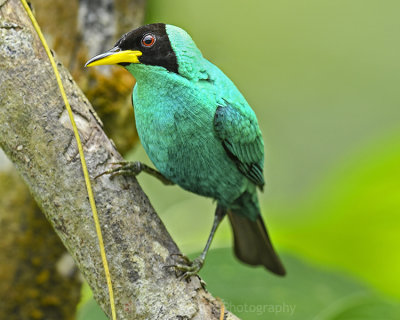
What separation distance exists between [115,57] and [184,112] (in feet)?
1.31

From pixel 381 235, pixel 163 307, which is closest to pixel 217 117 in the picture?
pixel 163 307

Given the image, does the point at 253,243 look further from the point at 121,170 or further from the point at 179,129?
the point at 121,170

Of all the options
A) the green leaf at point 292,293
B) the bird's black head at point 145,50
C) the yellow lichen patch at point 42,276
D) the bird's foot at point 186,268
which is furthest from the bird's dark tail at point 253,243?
the yellow lichen patch at point 42,276

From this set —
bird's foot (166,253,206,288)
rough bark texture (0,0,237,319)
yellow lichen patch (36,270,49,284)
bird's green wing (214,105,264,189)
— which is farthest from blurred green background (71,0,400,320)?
yellow lichen patch (36,270,49,284)

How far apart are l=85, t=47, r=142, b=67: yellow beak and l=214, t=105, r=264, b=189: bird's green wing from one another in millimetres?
459

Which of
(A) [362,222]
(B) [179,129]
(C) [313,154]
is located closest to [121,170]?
(B) [179,129]

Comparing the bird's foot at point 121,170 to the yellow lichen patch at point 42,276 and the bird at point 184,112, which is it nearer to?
the bird at point 184,112

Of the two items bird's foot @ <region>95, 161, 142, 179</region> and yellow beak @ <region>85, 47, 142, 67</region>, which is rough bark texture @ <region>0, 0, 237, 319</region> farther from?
yellow beak @ <region>85, 47, 142, 67</region>

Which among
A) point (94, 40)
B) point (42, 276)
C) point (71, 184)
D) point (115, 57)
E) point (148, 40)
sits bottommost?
point (42, 276)

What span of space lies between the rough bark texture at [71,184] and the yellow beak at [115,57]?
0.24 metres

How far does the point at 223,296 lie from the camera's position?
3154 millimetres

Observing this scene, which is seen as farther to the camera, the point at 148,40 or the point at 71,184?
the point at 148,40

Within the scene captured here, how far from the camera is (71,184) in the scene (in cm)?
230

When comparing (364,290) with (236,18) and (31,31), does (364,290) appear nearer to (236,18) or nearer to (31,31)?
(31,31)
